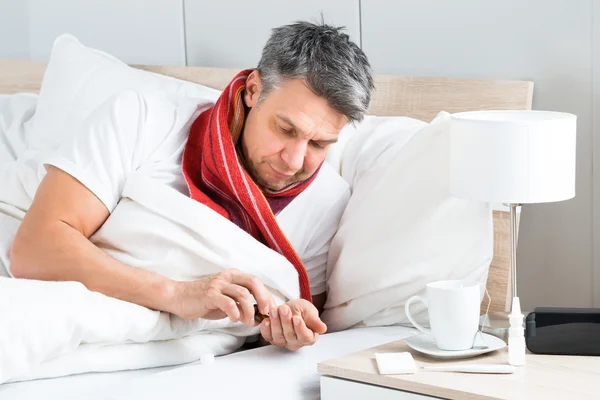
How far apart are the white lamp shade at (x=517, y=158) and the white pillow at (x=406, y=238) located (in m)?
0.13

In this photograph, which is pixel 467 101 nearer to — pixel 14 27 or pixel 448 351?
pixel 448 351

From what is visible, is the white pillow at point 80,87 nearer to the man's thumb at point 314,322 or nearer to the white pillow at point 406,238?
the white pillow at point 406,238

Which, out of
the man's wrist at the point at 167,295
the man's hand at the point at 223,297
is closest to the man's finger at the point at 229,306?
the man's hand at the point at 223,297

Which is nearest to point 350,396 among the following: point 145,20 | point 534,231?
point 534,231

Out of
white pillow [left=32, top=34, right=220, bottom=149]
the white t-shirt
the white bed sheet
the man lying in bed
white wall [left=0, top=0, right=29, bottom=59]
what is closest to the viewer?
the white bed sheet

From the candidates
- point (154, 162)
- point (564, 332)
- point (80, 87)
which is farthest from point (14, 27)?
point (564, 332)

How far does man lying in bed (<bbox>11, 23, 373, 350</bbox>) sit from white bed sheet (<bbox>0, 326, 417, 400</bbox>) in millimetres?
50

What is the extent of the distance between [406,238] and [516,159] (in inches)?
11.8

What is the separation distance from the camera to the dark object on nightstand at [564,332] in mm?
1428

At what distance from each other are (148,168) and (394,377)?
2.37ft

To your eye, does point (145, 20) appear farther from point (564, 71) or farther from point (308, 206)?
point (564, 71)

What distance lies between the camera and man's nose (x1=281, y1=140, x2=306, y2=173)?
171 cm

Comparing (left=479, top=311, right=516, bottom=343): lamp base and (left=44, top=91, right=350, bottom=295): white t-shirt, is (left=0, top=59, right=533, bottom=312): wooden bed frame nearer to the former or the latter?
(left=479, top=311, right=516, bottom=343): lamp base

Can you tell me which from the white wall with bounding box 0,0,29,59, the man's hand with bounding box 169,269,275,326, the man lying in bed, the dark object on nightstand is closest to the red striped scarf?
the man lying in bed
